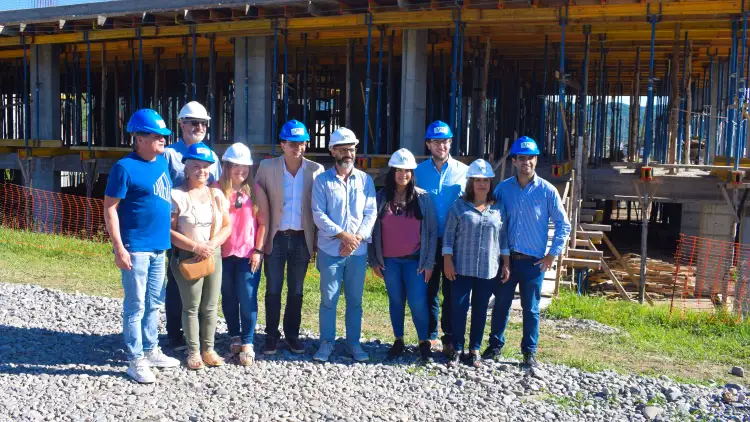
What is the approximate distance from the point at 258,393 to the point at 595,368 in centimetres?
283

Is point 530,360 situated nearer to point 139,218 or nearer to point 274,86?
point 139,218

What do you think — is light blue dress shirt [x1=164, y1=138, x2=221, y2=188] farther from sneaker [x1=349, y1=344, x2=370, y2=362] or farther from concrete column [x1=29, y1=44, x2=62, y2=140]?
concrete column [x1=29, y1=44, x2=62, y2=140]

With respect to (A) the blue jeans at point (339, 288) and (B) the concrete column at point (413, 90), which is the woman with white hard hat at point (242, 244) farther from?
(B) the concrete column at point (413, 90)

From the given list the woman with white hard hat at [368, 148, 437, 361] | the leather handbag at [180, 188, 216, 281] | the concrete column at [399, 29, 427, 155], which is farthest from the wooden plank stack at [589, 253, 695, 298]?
the leather handbag at [180, 188, 216, 281]

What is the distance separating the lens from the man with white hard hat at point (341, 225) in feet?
19.1

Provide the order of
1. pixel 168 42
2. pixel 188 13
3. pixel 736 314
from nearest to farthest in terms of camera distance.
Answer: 1. pixel 736 314
2. pixel 188 13
3. pixel 168 42

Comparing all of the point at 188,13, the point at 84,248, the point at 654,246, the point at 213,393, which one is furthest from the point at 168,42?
the point at 213,393

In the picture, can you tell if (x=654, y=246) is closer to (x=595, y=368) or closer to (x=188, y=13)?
(x=188, y=13)

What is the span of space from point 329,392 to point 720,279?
8243 mm

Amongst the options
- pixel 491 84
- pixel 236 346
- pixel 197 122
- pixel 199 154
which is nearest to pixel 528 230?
pixel 236 346

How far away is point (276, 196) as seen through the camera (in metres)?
5.92

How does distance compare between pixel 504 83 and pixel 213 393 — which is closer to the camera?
pixel 213 393

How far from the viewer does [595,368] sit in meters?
6.18

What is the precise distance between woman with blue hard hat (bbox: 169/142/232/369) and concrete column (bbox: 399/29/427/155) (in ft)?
32.5
